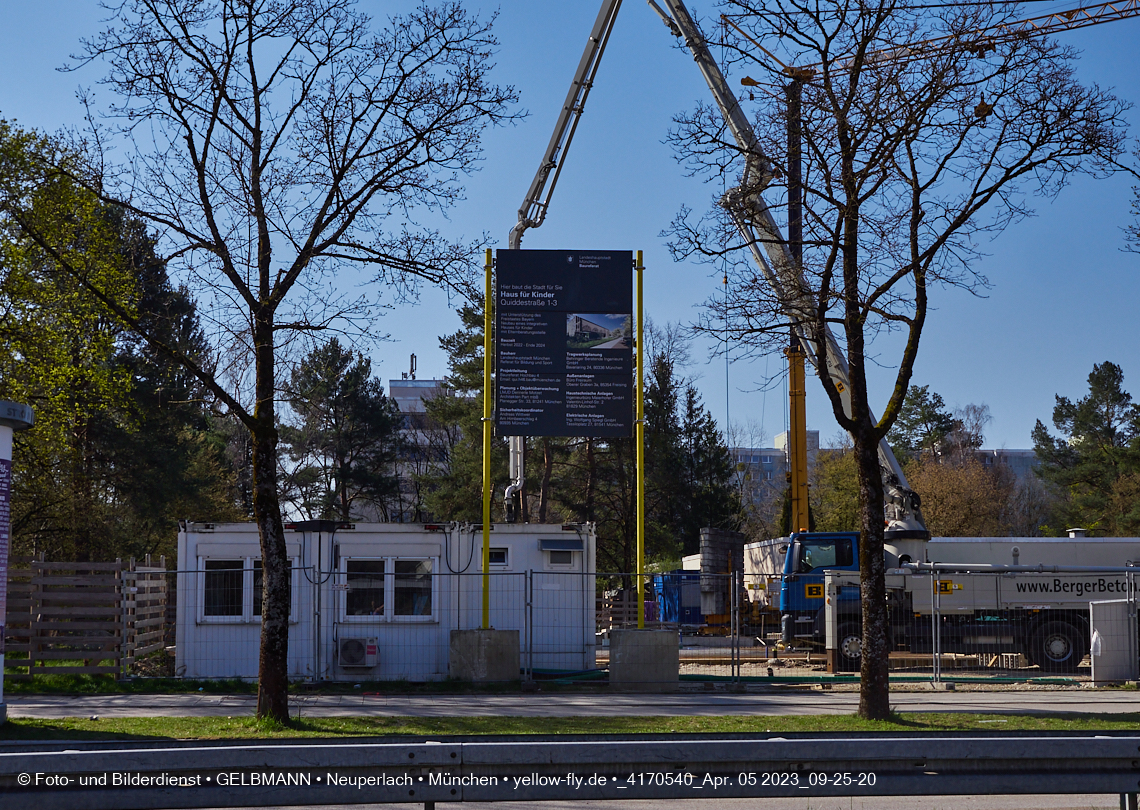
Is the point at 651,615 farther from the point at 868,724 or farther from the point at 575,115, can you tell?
the point at 868,724

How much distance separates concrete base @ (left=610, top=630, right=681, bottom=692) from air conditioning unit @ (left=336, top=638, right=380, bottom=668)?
168 inches

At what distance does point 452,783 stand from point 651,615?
35.2 meters

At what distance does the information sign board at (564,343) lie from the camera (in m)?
18.1

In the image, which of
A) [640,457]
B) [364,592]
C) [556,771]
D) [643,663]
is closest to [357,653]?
[364,592]

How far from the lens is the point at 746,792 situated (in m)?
5.66

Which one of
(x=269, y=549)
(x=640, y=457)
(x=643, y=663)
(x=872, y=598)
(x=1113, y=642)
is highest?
(x=640, y=457)

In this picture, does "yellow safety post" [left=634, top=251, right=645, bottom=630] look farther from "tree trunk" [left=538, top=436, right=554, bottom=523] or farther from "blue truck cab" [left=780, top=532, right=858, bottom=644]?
"tree trunk" [left=538, top=436, right=554, bottom=523]

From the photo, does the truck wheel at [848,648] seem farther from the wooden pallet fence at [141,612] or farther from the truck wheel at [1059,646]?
the wooden pallet fence at [141,612]

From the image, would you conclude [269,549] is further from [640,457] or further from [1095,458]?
[1095,458]

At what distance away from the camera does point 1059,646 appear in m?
21.7

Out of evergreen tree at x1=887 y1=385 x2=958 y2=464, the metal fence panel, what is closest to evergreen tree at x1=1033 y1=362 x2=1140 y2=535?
evergreen tree at x1=887 y1=385 x2=958 y2=464

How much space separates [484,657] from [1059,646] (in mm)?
12443

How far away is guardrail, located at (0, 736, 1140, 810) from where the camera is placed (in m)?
5.50

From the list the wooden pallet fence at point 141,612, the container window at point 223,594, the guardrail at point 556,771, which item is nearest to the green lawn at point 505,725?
the guardrail at point 556,771
